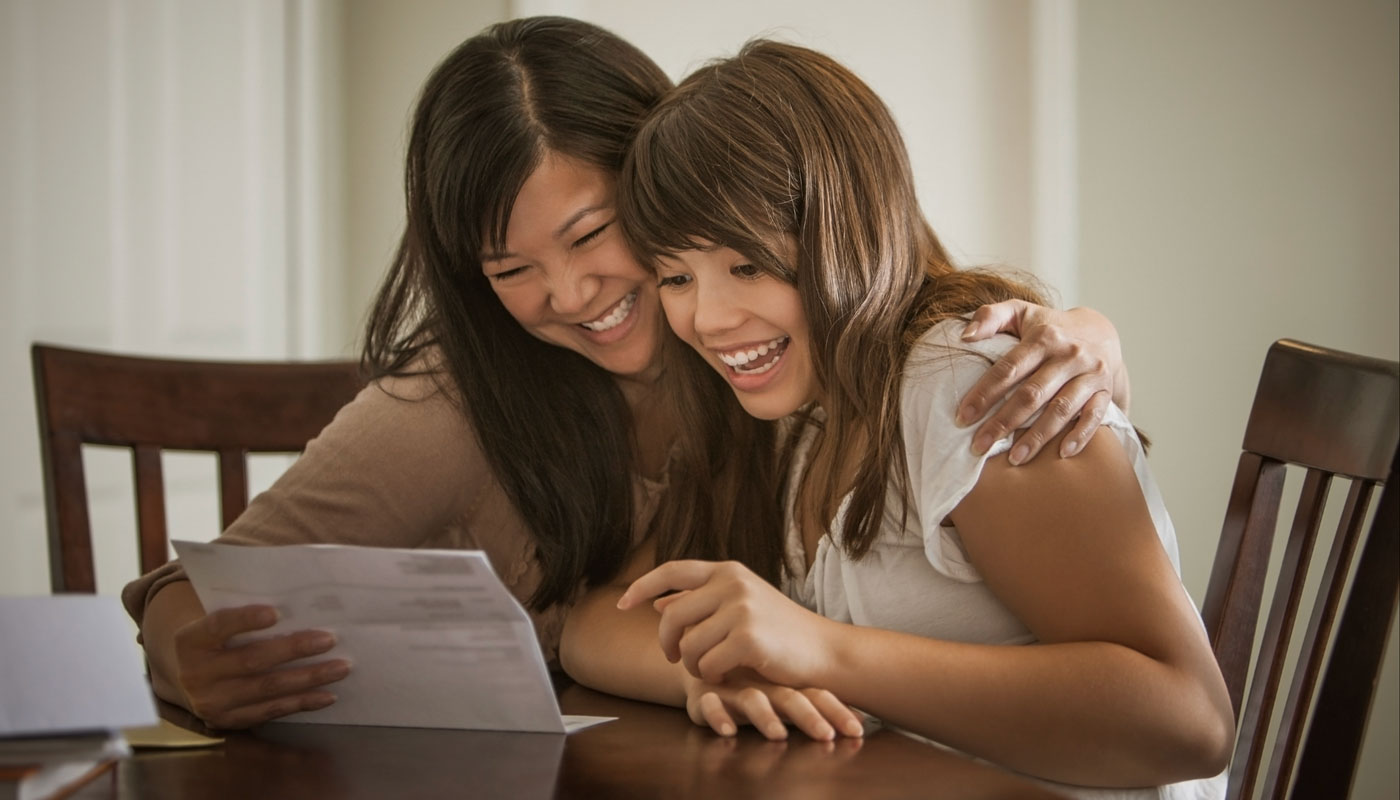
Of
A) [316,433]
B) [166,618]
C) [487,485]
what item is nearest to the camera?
[166,618]

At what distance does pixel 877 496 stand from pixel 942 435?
10 cm

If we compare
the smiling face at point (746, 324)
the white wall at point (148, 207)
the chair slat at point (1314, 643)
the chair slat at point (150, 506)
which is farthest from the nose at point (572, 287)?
the white wall at point (148, 207)

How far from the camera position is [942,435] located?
1.01m

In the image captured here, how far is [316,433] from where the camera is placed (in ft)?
5.41

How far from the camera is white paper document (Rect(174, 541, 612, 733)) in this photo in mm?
810

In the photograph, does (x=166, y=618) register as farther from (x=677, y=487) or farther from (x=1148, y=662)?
(x=1148, y=662)

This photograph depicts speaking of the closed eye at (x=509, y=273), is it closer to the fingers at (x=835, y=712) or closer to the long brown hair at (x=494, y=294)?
the long brown hair at (x=494, y=294)

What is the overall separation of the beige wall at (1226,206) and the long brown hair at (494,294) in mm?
1551

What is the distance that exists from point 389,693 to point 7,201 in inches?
65.7

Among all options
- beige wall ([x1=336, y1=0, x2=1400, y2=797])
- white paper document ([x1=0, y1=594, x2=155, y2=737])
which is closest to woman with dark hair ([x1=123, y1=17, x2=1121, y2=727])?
white paper document ([x1=0, y1=594, x2=155, y2=737])

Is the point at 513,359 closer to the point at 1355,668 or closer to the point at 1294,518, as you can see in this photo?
the point at 1294,518

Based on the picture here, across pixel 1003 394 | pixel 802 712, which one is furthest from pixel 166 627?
pixel 1003 394

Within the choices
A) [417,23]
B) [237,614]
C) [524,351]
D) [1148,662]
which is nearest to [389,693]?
[237,614]

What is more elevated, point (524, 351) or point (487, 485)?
point (524, 351)
